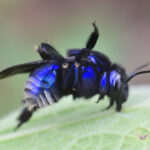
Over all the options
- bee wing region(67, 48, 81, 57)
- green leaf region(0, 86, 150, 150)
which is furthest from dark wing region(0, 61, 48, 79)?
green leaf region(0, 86, 150, 150)

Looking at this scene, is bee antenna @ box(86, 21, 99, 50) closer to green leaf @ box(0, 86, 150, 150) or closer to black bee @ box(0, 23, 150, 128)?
black bee @ box(0, 23, 150, 128)

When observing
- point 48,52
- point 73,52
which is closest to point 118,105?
point 73,52

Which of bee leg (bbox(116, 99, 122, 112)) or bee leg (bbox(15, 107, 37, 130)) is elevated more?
bee leg (bbox(15, 107, 37, 130))

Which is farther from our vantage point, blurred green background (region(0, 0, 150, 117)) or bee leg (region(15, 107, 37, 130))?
blurred green background (region(0, 0, 150, 117))

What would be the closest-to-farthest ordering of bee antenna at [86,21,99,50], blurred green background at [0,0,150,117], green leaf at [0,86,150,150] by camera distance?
green leaf at [0,86,150,150]
bee antenna at [86,21,99,50]
blurred green background at [0,0,150,117]

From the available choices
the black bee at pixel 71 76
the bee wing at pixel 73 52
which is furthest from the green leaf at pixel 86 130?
the bee wing at pixel 73 52

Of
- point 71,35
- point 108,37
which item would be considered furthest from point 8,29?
point 108,37

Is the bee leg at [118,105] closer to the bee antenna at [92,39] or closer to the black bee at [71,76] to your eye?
the black bee at [71,76]

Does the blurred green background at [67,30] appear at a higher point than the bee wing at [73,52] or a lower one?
lower

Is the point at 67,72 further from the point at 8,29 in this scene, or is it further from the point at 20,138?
the point at 8,29
